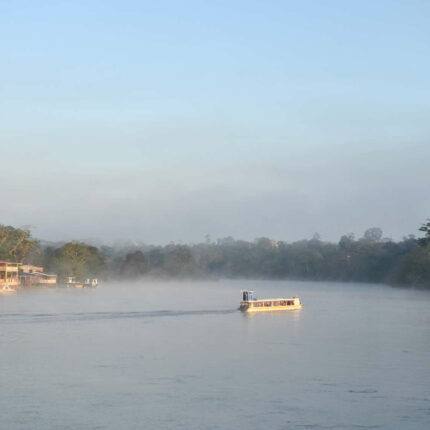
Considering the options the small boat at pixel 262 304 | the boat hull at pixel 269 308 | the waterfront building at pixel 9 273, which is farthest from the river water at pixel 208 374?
the waterfront building at pixel 9 273

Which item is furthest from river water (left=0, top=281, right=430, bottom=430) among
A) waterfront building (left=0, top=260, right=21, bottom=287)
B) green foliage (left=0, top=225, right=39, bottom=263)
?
green foliage (left=0, top=225, right=39, bottom=263)

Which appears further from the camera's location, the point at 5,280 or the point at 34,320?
the point at 5,280

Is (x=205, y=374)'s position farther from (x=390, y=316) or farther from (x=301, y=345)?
(x=390, y=316)

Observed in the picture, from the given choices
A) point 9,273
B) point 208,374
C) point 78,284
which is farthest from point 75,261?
point 208,374

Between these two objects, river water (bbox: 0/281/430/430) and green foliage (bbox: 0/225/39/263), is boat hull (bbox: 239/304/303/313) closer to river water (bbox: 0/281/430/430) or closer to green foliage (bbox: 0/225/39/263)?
river water (bbox: 0/281/430/430)

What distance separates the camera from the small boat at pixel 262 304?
141 feet

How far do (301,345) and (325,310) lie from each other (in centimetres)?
1951

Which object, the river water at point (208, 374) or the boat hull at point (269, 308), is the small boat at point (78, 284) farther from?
the river water at point (208, 374)

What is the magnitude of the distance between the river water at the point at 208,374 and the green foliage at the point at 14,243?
39.0 meters

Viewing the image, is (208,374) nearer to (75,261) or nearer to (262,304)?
(262,304)

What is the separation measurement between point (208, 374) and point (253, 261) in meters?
111

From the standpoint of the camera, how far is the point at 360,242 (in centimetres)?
11031

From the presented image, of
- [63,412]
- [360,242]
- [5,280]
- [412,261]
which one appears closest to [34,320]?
[63,412]

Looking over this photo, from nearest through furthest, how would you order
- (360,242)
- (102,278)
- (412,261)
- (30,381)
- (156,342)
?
(30,381) < (156,342) < (412,261) < (102,278) < (360,242)
